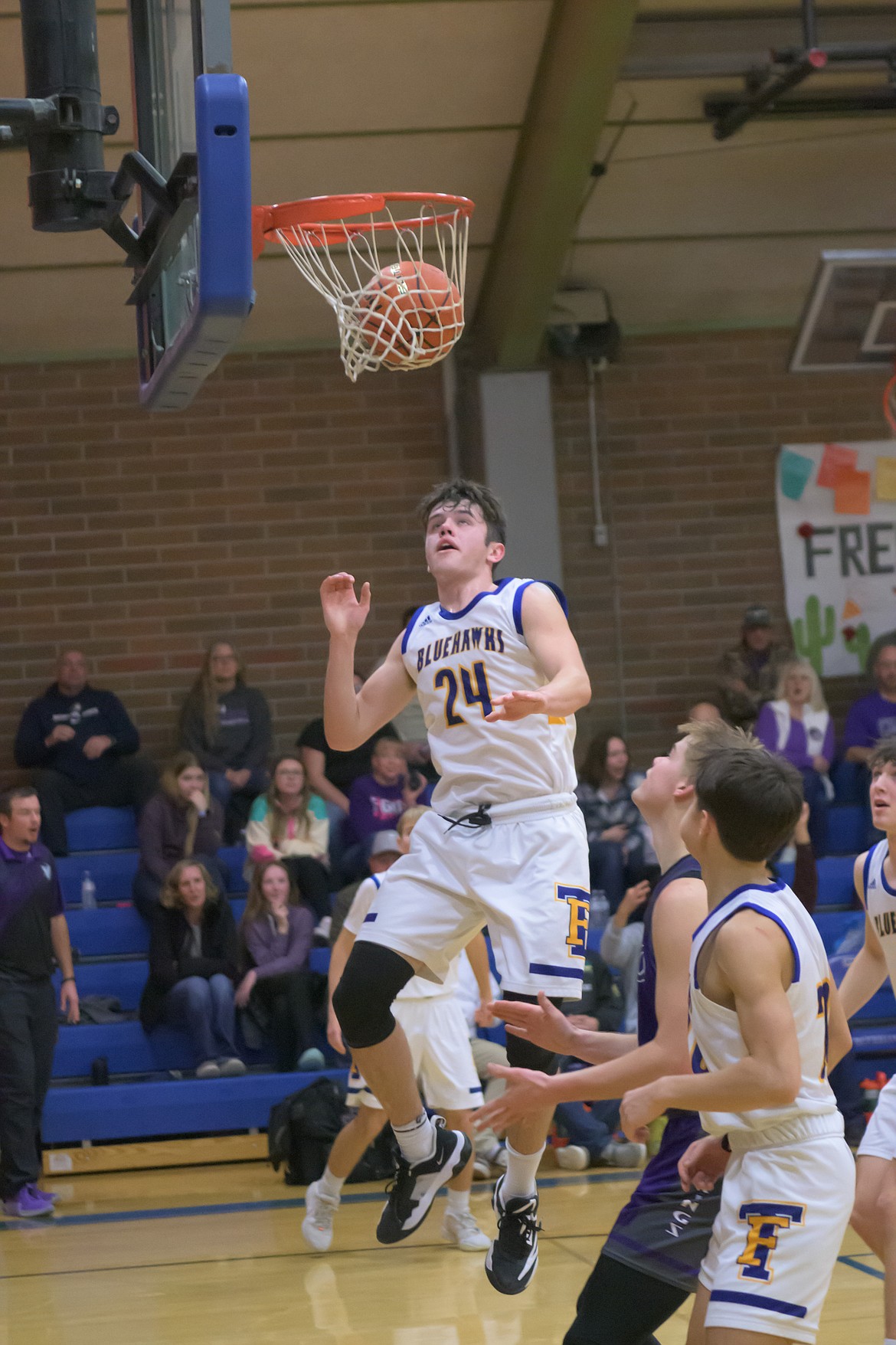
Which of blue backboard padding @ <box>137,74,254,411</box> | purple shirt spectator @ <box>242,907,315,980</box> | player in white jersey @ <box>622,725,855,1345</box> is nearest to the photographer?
player in white jersey @ <box>622,725,855,1345</box>

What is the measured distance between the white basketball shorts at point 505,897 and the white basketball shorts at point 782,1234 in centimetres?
128

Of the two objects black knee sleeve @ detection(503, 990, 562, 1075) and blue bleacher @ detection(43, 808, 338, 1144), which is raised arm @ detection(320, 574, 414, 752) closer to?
black knee sleeve @ detection(503, 990, 562, 1075)

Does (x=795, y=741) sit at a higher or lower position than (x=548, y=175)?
lower

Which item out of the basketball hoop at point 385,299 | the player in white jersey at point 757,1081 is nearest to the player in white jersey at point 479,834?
the basketball hoop at point 385,299

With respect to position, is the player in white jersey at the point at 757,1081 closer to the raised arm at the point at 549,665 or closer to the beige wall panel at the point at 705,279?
the raised arm at the point at 549,665

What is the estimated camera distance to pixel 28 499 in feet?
38.5

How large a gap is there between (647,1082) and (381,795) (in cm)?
695

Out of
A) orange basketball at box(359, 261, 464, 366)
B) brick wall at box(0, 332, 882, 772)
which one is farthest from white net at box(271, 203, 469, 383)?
brick wall at box(0, 332, 882, 772)

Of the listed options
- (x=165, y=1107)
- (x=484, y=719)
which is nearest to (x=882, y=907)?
(x=484, y=719)

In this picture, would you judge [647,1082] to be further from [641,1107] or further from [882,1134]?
[882,1134]

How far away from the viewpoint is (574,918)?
4.43 meters

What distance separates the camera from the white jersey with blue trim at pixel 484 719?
14.9 ft

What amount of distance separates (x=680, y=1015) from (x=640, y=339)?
937 centimetres

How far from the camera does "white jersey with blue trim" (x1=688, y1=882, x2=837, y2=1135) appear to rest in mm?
3102
